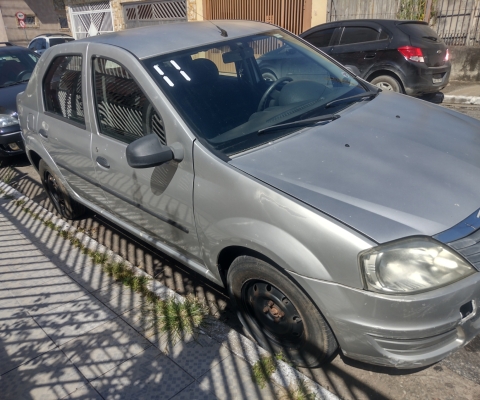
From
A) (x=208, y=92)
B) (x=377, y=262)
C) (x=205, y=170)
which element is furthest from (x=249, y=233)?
(x=208, y=92)

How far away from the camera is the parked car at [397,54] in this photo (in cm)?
737

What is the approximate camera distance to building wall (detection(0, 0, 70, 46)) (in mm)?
27062

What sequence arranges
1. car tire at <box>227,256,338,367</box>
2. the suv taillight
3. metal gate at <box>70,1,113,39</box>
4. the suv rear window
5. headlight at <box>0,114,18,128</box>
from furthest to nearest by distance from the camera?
1. metal gate at <box>70,1,113,39</box>
2. the suv rear window
3. the suv taillight
4. headlight at <box>0,114,18,128</box>
5. car tire at <box>227,256,338,367</box>

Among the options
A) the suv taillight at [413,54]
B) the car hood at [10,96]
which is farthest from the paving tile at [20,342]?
the suv taillight at [413,54]

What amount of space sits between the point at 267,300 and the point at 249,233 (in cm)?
50

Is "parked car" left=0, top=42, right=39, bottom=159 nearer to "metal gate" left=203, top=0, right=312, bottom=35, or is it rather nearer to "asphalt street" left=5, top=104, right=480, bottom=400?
"asphalt street" left=5, top=104, right=480, bottom=400

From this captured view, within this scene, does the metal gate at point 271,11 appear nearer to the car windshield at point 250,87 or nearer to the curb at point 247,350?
the car windshield at point 250,87

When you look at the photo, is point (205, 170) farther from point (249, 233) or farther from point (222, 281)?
point (222, 281)

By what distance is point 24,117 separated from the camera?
438 cm

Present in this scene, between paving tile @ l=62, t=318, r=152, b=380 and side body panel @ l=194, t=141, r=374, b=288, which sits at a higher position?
side body panel @ l=194, t=141, r=374, b=288

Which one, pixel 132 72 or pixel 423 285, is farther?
pixel 132 72

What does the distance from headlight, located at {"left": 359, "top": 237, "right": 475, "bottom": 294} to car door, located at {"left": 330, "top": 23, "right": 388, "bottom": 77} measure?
6.71 m

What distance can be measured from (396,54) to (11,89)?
6.54 m

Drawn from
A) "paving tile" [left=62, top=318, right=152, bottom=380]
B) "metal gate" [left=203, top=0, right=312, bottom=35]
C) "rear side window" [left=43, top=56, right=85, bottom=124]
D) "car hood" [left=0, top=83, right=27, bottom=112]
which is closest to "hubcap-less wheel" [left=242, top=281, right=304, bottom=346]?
"paving tile" [left=62, top=318, right=152, bottom=380]
